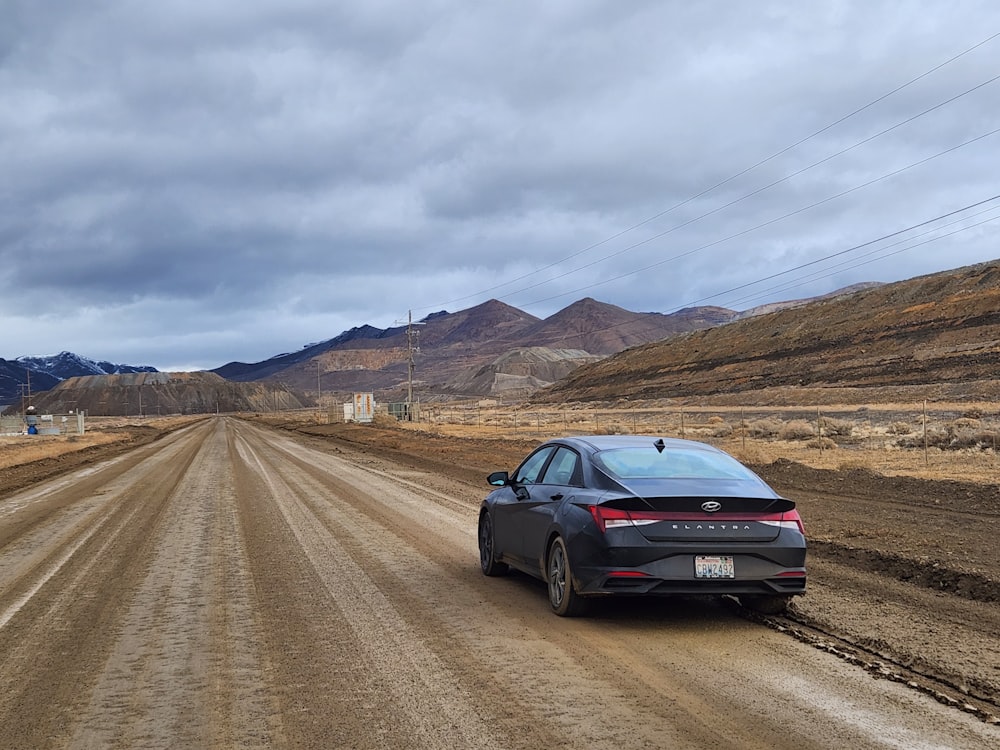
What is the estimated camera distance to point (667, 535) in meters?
7.19

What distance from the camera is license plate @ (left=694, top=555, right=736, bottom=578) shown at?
7130mm

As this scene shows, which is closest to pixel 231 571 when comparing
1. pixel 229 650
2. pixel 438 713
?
pixel 229 650

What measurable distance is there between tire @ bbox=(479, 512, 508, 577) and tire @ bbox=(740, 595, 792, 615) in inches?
107

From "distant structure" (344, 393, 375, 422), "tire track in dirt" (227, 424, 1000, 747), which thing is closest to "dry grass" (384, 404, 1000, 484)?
"tire track in dirt" (227, 424, 1000, 747)

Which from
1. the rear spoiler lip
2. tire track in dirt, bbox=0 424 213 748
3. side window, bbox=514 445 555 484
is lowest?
tire track in dirt, bbox=0 424 213 748

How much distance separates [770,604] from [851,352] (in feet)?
281

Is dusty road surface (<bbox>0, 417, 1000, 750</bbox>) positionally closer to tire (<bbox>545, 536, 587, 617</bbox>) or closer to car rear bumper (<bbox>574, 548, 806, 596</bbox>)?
tire (<bbox>545, 536, 587, 617</bbox>)

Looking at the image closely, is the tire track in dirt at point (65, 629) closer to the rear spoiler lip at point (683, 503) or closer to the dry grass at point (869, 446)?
the rear spoiler lip at point (683, 503)

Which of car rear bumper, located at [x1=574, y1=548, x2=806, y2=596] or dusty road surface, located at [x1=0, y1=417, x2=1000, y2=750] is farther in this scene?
car rear bumper, located at [x1=574, y1=548, x2=806, y2=596]


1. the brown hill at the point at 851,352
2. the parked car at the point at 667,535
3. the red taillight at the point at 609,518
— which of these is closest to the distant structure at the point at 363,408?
the brown hill at the point at 851,352

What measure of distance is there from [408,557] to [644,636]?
14.8 feet

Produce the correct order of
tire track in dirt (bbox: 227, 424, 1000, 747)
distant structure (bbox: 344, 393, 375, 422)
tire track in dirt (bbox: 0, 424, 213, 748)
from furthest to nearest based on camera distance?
distant structure (bbox: 344, 393, 375, 422) → tire track in dirt (bbox: 0, 424, 213, 748) → tire track in dirt (bbox: 227, 424, 1000, 747)

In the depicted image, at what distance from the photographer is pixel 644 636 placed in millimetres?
7227

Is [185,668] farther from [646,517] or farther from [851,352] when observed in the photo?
[851,352]
